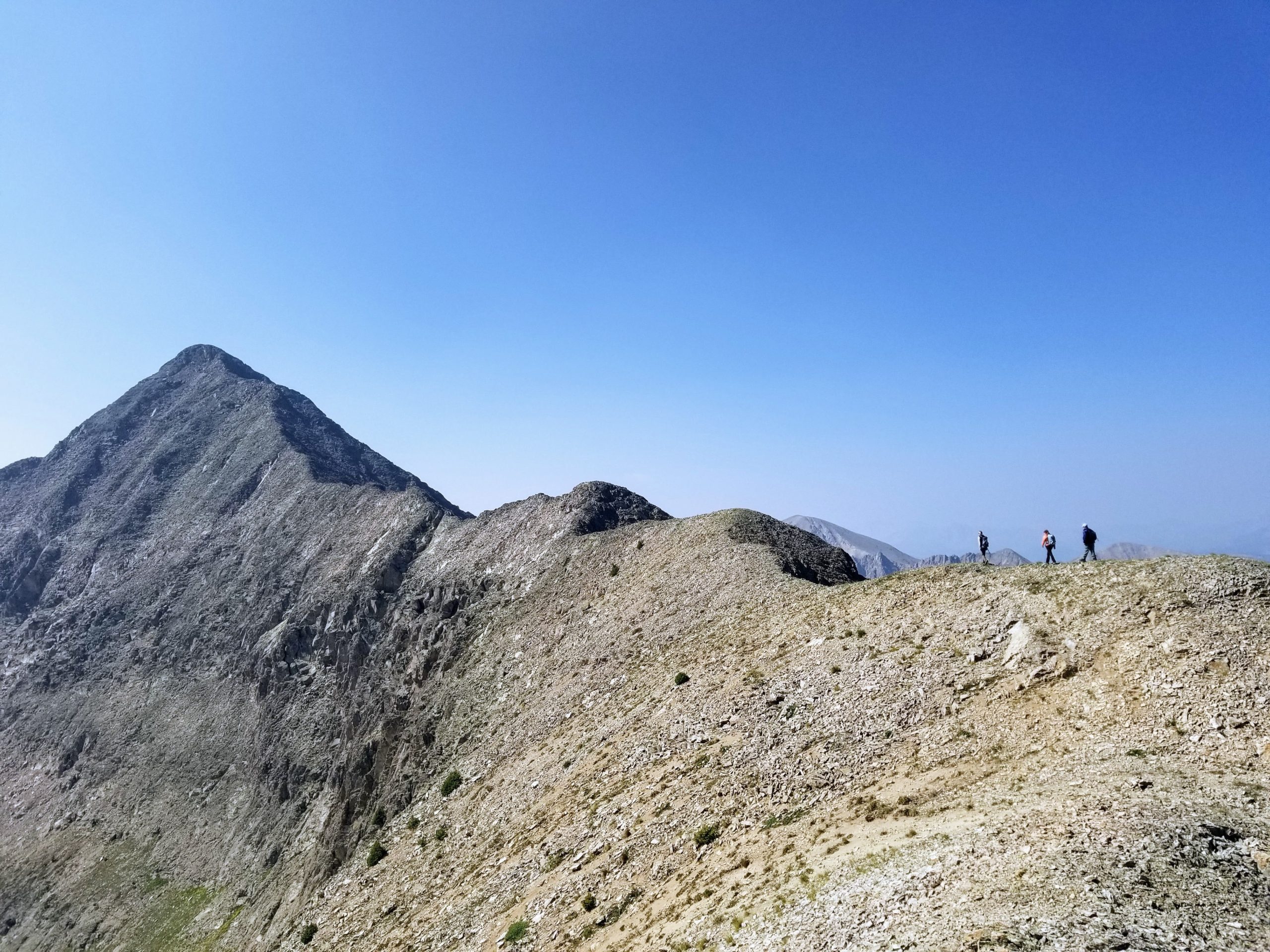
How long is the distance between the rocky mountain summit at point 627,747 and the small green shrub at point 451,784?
25 cm

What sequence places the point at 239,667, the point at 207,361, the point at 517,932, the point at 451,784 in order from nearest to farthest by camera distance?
the point at 517,932 → the point at 451,784 → the point at 239,667 → the point at 207,361

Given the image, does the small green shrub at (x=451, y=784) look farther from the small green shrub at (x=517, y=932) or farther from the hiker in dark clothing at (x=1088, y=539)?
the hiker in dark clothing at (x=1088, y=539)

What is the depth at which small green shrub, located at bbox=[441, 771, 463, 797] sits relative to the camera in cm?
4278

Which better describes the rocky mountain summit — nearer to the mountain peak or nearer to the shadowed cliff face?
the shadowed cliff face

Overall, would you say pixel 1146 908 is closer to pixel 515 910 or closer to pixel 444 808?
pixel 515 910

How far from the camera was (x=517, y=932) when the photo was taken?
974 inches

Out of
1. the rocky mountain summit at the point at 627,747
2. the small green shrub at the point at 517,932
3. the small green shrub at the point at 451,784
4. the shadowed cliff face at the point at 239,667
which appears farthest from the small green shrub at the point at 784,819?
the small green shrub at the point at 451,784

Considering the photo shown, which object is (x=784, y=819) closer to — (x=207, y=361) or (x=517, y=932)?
(x=517, y=932)

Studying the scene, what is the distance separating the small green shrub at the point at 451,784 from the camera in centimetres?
4278

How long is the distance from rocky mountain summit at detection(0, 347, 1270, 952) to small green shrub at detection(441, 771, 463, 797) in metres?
0.25

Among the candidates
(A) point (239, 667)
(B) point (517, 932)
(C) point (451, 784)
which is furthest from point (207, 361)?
(B) point (517, 932)

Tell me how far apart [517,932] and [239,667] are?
3088 inches

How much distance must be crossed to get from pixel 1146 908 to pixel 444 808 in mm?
36620

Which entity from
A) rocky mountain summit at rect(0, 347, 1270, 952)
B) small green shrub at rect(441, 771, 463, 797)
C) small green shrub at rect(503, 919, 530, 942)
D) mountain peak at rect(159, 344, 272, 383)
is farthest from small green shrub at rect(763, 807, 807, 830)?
mountain peak at rect(159, 344, 272, 383)
